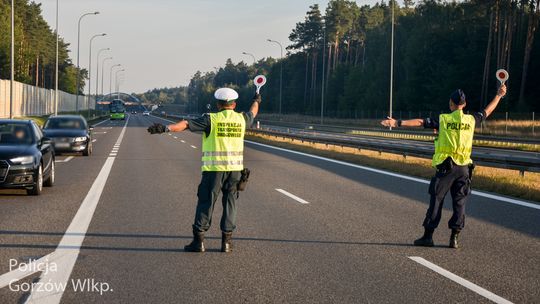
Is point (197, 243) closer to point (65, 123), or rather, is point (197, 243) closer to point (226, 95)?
point (226, 95)

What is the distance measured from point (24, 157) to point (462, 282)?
341 inches

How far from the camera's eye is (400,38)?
102 metres

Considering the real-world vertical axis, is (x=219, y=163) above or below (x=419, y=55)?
below

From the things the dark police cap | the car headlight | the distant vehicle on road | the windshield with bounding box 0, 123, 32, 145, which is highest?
the dark police cap

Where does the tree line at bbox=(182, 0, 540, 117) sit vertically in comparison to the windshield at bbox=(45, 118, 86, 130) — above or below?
above

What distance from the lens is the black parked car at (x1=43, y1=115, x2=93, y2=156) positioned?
23469mm

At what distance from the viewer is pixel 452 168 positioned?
8.24 metres

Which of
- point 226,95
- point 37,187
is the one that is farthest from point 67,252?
point 37,187

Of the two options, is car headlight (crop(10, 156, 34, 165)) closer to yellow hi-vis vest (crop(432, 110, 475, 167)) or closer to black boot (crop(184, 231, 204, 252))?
black boot (crop(184, 231, 204, 252))

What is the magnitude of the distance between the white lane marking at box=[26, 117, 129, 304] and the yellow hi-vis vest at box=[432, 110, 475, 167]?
172 inches

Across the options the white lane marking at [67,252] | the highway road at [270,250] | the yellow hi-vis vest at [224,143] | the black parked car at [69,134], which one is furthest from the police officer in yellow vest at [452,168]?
the black parked car at [69,134]

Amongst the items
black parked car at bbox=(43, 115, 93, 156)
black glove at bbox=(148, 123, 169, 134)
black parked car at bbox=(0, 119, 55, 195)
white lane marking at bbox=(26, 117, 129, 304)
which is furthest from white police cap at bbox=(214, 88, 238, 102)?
black parked car at bbox=(43, 115, 93, 156)

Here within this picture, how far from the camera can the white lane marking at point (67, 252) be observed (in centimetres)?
570

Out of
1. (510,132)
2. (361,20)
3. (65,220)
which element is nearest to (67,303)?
(65,220)
